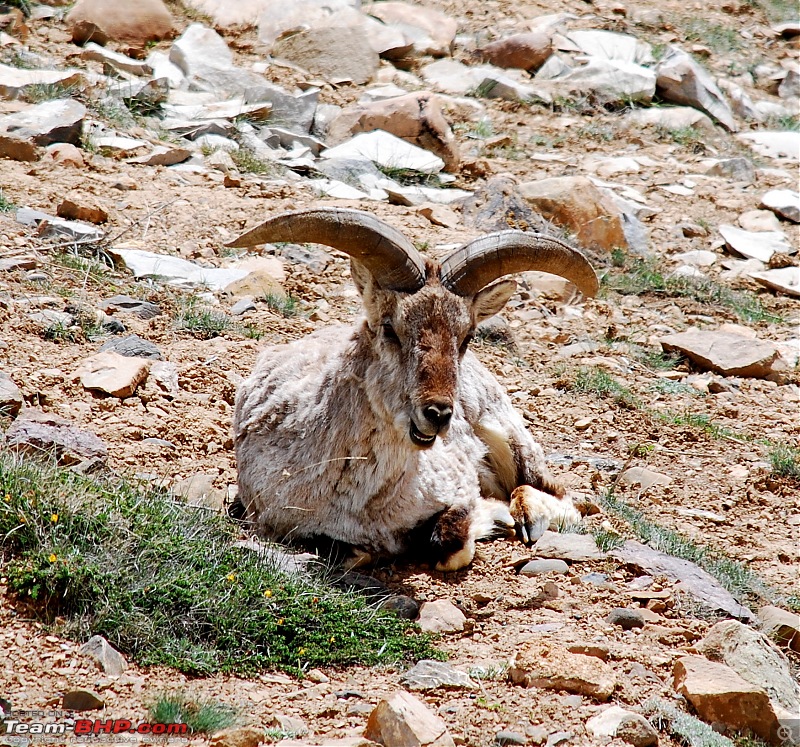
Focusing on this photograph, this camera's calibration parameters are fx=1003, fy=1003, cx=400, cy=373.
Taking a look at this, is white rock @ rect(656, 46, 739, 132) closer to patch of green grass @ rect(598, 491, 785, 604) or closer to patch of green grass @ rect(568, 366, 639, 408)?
patch of green grass @ rect(568, 366, 639, 408)

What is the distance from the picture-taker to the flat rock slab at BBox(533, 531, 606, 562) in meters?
6.69

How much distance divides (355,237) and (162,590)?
2390 millimetres

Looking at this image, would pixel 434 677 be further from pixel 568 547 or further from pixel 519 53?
pixel 519 53

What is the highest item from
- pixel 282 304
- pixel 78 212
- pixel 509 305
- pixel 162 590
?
pixel 162 590

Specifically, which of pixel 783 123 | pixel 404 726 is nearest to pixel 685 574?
pixel 404 726

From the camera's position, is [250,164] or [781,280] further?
[781,280]

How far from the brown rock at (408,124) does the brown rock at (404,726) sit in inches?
429

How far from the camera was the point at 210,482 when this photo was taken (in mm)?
7098

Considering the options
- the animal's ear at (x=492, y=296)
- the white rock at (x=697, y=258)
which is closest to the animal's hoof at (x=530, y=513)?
the animal's ear at (x=492, y=296)

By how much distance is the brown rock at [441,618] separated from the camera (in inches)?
225

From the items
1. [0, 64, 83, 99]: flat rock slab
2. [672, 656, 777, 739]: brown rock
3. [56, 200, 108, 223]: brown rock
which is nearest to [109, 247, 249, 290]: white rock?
[56, 200, 108, 223]: brown rock

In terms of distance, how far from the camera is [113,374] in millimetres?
7711

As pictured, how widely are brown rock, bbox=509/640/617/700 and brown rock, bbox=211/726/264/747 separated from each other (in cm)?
153

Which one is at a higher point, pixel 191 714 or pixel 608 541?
pixel 191 714
